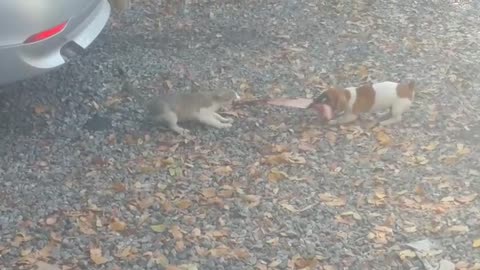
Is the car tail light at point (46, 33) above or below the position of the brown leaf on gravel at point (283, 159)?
above

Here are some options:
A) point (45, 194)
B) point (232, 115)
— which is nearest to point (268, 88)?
point (232, 115)

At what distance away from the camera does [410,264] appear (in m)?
4.39

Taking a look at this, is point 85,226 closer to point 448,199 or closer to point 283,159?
point 283,159

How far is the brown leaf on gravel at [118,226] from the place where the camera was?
4680 millimetres

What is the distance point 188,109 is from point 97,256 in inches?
56.5

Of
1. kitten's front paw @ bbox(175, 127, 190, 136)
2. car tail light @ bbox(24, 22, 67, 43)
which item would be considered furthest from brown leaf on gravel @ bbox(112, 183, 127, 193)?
car tail light @ bbox(24, 22, 67, 43)

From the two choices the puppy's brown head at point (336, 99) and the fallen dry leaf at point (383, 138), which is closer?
the fallen dry leaf at point (383, 138)

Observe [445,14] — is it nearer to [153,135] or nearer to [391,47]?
[391,47]

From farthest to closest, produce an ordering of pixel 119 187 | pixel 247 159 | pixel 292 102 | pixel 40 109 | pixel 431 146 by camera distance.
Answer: pixel 292 102 → pixel 40 109 → pixel 431 146 → pixel 247 159 → pixel 119 187

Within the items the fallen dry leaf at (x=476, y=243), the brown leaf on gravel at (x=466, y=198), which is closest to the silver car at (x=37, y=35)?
the brown leaf on gravel at (x=466, y=198)

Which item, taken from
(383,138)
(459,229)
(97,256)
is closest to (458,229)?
(459,229)

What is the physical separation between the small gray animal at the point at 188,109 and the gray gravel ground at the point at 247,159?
0.27ft

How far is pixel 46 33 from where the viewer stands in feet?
16.8

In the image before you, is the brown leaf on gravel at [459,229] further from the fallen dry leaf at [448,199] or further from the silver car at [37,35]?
the silver car at [37,35]
